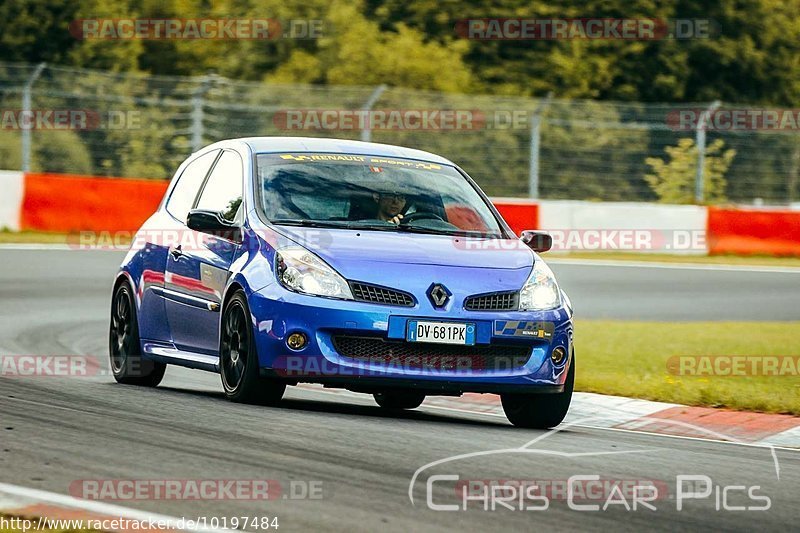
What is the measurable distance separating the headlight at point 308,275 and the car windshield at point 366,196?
1.61 ft

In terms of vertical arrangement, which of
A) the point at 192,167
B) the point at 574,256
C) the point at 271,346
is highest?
the point at 192,167

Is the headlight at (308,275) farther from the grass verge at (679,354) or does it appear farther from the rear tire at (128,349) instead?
the grass verge at (679,354)

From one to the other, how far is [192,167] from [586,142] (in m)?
17.9

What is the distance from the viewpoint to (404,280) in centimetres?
863

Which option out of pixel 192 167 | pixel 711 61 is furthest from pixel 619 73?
pixel 192 167

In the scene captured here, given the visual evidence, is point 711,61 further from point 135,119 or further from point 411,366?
point 411,366

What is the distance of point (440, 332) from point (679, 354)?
6355mm

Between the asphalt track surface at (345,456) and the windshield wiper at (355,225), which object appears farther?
the windshield wiper at (355,225)

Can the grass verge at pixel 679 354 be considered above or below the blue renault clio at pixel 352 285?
below

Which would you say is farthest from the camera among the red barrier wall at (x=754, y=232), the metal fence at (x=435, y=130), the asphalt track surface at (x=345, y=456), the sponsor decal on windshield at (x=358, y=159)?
the red barrier wall at (x=754, y=232)

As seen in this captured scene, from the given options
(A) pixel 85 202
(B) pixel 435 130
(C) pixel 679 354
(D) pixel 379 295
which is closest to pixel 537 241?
(D) pixel 379 295

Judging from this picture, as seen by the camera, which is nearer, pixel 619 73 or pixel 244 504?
pixel 244 504

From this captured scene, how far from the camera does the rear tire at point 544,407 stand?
9.16 meters

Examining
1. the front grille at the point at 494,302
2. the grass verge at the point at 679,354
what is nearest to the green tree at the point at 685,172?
the grass verge at the point at 679,354
